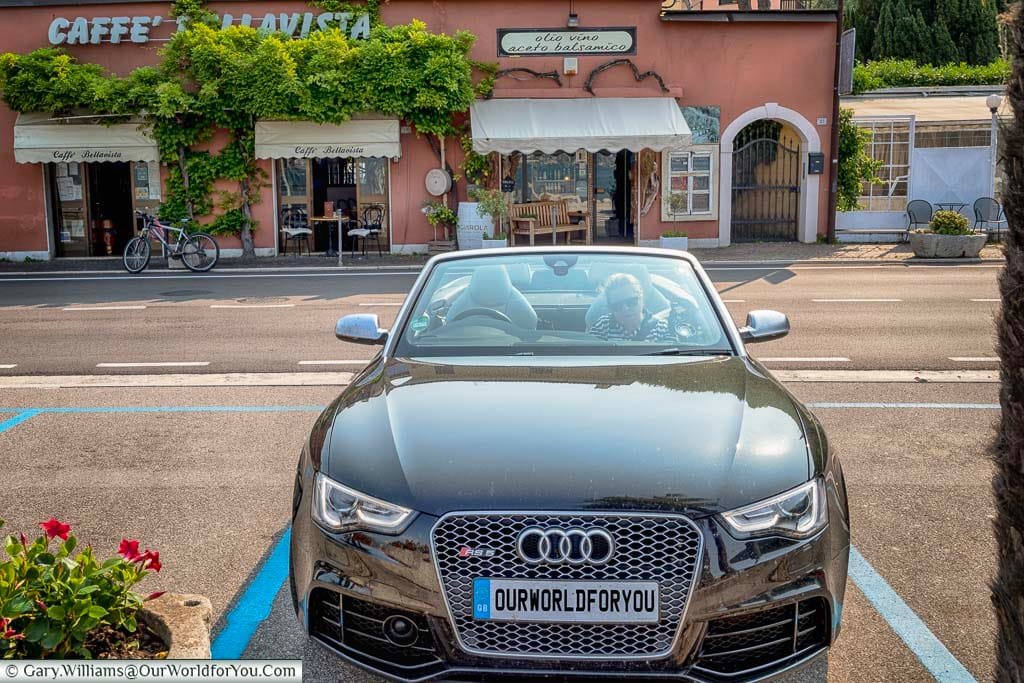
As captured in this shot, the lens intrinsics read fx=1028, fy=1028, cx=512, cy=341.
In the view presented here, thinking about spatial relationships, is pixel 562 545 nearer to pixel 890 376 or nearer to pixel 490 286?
pixel 490 286

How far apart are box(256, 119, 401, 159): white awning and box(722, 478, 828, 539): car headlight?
2039 centimetres

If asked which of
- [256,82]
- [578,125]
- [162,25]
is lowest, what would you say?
[578,125]

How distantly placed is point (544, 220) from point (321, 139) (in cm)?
530

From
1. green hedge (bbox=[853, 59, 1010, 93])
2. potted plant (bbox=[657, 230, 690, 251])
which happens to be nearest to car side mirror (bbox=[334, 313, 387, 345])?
potted plant (bbox=[657, 230, 690, 251])

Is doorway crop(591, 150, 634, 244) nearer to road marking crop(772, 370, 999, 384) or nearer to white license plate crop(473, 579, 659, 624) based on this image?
road marking crop(772, 370, 999, 384)

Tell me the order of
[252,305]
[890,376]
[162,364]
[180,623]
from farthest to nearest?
[252,305]
[162,364]
[890,376]
[180,623]

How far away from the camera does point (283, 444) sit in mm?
6902

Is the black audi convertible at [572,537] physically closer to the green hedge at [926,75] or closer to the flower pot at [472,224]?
the flower pot at [472,224]

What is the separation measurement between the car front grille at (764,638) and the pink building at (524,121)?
20.4 metres

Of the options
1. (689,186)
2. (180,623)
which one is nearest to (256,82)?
(689,186)

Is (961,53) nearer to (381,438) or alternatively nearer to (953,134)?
(953,134)

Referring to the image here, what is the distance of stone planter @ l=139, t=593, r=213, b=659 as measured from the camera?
3182 millimetres

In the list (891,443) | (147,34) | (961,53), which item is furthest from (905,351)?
(961,53)

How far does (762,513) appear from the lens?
3.08m
